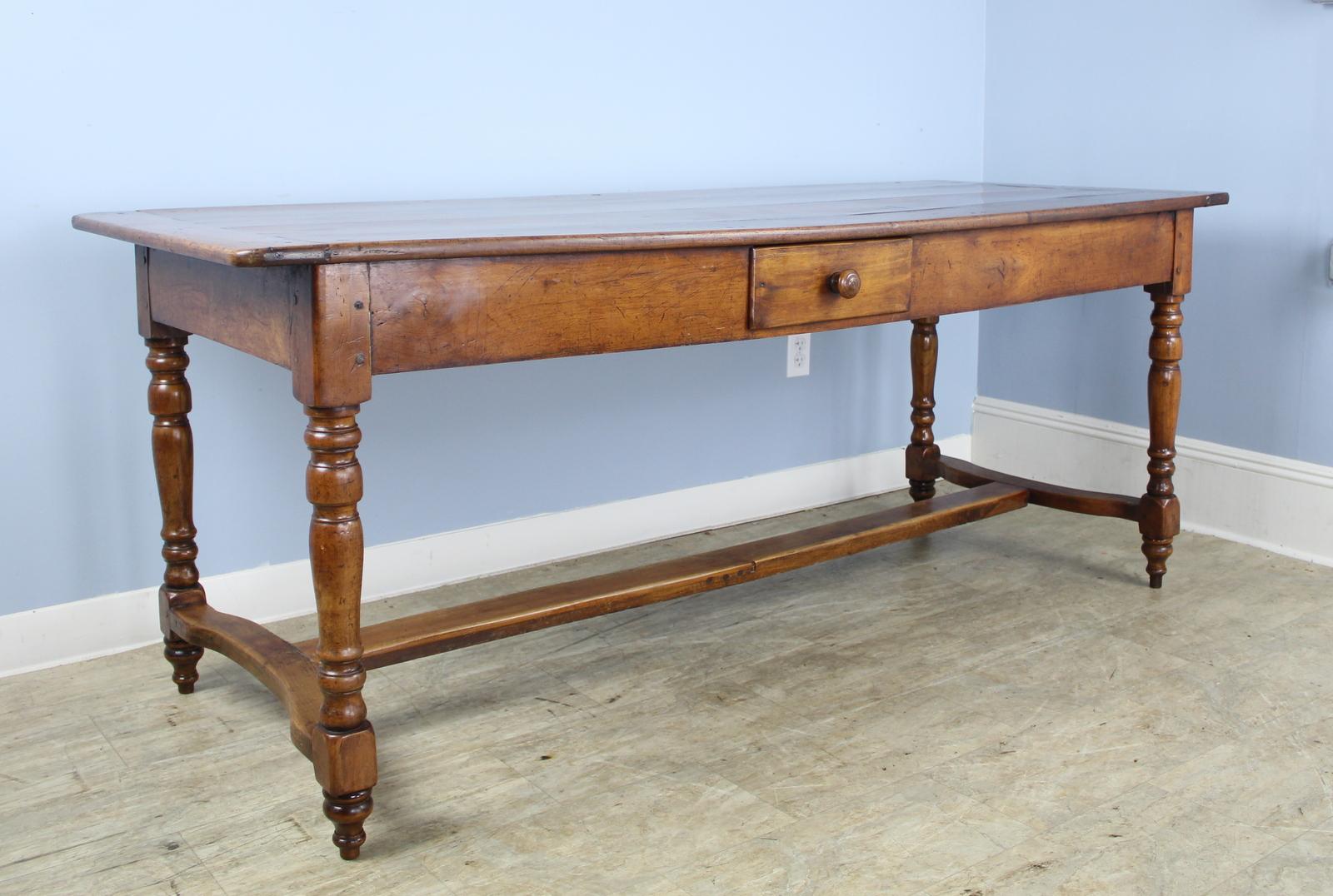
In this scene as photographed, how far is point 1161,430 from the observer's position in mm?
2459

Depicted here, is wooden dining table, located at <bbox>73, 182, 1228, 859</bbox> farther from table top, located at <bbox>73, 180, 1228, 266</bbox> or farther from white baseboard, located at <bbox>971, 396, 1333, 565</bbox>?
white baseboard, located at <bbox>971, 396, 1333, 565</bbox>

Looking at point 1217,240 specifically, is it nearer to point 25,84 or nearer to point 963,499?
point 963,499

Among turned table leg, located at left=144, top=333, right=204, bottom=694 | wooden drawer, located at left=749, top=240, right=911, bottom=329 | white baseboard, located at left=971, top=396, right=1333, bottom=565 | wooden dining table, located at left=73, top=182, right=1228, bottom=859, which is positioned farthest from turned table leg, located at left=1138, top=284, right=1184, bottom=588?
turned table leg, located at left=144, top=333, right=204, bottom=694

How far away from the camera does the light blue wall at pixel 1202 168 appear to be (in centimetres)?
260

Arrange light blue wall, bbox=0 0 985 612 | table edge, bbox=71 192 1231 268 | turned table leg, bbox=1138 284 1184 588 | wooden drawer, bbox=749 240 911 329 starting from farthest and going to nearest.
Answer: turned table leg, bbox=1138 284 1184 588
light blue wall, bbox=0 0 985 612
wooden drawer, bbox=749 240 911 329
table edge, bbox=71 192 1231 268

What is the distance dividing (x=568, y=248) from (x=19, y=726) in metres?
1.14

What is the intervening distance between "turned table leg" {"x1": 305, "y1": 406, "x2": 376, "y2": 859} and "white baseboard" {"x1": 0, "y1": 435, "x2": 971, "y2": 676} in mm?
787

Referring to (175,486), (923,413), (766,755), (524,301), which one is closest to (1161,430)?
(923,413)

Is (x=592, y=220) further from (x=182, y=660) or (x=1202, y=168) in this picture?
(x=1202, y=168)

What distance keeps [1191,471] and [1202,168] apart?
0.66 metres

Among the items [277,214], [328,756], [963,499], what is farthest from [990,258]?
[328,756]

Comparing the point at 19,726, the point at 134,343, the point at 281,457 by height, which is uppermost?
the point at 134,343

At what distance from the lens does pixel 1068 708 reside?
1960 mm

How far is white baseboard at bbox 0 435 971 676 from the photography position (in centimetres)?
216
